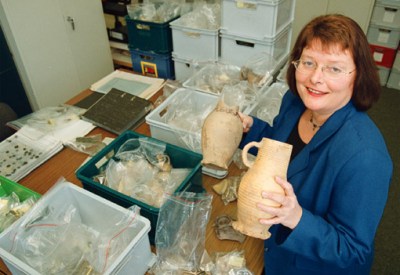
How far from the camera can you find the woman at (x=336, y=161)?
32.2 inches

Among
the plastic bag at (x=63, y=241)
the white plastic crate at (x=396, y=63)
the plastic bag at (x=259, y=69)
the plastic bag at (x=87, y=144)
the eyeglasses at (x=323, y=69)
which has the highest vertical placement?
the eyeglasses at (x=323, y=69)

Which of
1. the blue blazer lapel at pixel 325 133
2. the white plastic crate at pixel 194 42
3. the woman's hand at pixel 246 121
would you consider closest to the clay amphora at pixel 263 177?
the blue blazer lapel at pixel 325 133

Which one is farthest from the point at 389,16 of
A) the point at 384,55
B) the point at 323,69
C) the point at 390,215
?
the point at 323,69

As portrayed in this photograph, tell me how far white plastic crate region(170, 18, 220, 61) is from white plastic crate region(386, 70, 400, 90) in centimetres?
246

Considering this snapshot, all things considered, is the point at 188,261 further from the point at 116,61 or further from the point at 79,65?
the point at 116,61

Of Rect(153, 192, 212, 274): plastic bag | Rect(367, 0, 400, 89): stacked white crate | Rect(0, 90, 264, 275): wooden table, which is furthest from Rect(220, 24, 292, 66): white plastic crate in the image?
Rect(367, 0, 400, 89): stacked white crate

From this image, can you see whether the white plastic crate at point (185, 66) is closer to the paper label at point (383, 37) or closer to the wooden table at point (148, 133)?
the wooden table at point (148, 133)

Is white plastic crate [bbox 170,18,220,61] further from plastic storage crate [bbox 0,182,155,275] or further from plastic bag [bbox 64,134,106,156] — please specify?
plastic storage crate [bbox 0,182,155,275]

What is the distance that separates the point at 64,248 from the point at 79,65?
7.08 feet

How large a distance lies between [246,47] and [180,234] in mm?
1226

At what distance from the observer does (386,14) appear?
3.30 meters

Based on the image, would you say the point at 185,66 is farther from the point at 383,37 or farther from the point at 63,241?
the point at 383,37

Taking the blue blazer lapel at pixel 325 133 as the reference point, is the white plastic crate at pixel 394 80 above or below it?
below

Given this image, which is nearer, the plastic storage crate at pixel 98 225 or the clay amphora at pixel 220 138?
the plastic storage crate at pixel 98 225
